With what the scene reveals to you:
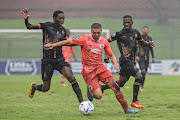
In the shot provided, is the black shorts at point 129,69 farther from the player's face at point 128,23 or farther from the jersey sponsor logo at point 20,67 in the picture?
the jersey sponsor logo at point 20,67

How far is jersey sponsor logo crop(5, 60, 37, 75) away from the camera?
84.0 feet

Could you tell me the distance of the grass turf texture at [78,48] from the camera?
29.1 m

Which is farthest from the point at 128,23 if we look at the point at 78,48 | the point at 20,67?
the point at 78,48

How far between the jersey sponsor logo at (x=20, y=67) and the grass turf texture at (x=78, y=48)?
2981 mm

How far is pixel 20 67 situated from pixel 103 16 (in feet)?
34.6

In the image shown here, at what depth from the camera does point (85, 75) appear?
29.7 ft

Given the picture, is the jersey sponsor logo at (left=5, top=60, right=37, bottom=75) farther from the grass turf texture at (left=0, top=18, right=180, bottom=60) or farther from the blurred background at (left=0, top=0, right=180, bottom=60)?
the blurred background at (left=0, top=0, right=180, bottom=60)

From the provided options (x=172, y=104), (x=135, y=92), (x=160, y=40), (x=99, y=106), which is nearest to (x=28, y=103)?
(x=99, y=106)

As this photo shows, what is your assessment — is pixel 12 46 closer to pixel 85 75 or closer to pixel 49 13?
pixel 49 13

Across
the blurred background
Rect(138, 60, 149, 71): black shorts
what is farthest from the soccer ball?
the blurred background

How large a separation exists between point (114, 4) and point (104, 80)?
1002 inches

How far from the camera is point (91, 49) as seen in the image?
29.1ft

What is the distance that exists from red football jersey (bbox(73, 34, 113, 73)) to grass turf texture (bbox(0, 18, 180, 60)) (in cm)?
1814

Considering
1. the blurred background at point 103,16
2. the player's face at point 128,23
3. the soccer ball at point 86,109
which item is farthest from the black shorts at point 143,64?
the blurred background at point 103,16
